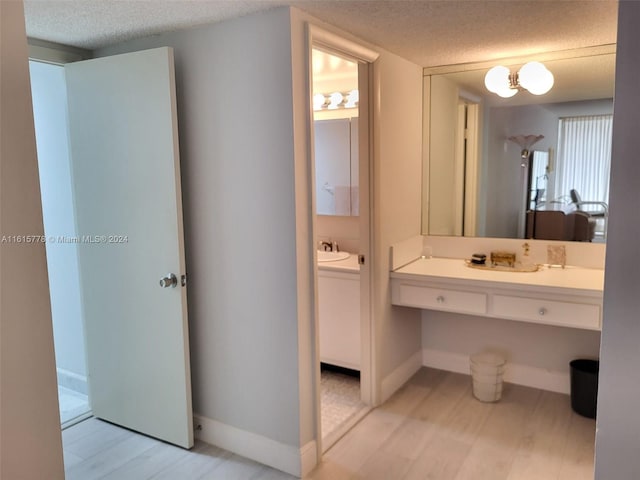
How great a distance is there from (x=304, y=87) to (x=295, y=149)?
274 millimetres


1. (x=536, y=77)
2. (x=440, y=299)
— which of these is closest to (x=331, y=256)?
(x=440, y=299)

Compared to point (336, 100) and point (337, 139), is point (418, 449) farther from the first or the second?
point (336, 100)

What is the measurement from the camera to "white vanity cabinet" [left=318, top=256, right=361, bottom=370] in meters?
3.18

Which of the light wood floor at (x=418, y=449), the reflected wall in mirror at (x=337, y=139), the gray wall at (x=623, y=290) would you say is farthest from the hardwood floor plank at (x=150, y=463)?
the gray wall at (x=623, y=290)

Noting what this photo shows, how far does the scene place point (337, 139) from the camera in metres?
3.46

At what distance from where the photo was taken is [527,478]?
229 cm

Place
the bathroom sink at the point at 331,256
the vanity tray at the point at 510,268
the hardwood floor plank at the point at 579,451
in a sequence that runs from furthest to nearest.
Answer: the bathroom sink at the point at 331,256
the vanity tray at the point at 510,268
the hardwood floor plank at the point at 579,451

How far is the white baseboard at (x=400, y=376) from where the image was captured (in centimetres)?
312

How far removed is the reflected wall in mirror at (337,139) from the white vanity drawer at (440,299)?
74 cm

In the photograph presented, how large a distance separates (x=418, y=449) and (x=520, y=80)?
2199mm

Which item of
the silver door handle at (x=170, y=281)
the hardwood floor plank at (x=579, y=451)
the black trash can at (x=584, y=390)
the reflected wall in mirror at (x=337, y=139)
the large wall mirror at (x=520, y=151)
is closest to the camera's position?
the hardwood floor plank at (x=579, y=451)

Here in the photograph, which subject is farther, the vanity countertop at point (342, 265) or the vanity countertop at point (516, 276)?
the vanity countertop at point (342, 265)

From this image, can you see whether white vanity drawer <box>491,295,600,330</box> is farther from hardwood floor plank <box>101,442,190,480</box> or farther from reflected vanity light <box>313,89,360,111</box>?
hardwood floor plank <box>101,442,190,480</box>

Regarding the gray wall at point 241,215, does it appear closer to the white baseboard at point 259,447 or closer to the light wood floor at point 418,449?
the white baseboard at point 259,447
